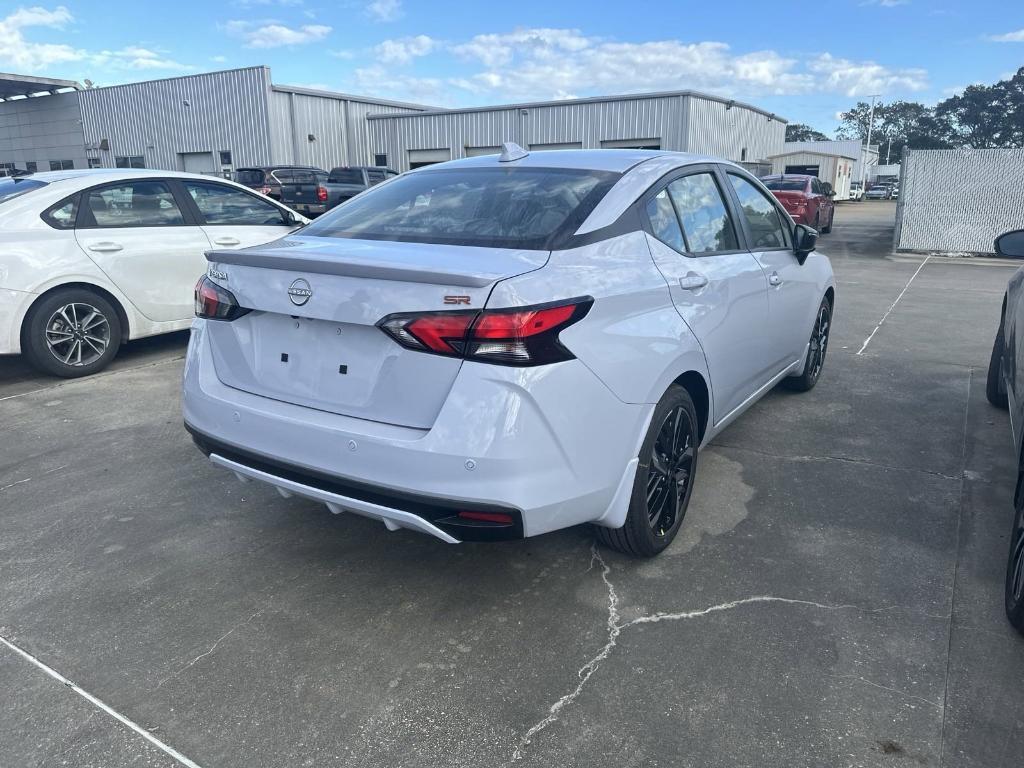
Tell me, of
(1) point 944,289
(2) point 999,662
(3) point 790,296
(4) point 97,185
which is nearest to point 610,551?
(2) point 999,662

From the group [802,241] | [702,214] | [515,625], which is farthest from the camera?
[802,241]

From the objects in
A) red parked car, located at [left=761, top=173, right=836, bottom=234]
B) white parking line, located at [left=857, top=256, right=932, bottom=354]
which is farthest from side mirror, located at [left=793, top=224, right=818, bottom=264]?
red parked car, located at [left=761, top=173, right=836, bottom=234]

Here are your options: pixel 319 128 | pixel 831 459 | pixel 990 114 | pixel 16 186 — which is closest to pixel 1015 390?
pixel 831 459

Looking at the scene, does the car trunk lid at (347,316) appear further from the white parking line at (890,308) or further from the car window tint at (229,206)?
the white parking line at (890,308)

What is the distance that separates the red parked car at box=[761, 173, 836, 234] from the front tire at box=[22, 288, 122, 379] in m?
14.6

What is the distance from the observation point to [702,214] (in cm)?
356

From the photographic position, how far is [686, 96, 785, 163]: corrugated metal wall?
27.8 meters

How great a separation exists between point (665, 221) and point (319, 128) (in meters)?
32.3

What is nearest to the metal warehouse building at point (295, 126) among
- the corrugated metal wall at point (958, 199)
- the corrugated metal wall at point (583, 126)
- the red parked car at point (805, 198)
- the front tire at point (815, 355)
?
the corrugated metal wall at point (583, 126)

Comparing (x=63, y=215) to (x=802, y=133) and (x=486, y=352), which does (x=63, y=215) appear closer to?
(x=486, y=352)

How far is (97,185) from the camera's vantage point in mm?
5938

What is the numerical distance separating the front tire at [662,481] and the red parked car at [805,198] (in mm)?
15056

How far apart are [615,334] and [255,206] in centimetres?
548

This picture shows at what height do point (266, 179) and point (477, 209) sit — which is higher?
point (266, 179)
